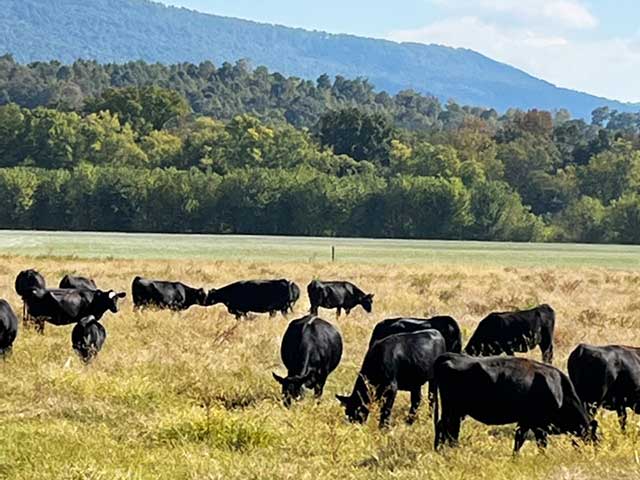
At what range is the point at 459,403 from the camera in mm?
10852

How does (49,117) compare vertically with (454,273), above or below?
above

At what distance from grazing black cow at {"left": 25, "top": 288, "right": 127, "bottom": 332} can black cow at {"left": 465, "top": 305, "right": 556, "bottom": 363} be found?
7247 mm

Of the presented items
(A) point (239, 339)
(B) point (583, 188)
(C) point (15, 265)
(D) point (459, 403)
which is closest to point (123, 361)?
(A) point (239, 339)

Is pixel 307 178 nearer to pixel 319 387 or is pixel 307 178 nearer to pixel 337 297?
pixel 337 297

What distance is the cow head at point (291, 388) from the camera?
535 inches

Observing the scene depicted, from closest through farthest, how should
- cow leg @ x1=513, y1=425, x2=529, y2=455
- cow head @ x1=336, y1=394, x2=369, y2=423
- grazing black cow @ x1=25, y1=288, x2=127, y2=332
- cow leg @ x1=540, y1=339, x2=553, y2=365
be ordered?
cow leg @ x1=513, y1=425, x2=529, y2=455
cow head @ x1=336, y1=394, x2=369, y2=423
cow leg @ x1=540, y1=339, x2=553, y2=365
grazing black cow @ x1=25, y1=288, x2=127, y2=332

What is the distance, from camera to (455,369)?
10.8m

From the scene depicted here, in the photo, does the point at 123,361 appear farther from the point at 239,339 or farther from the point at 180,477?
the point at 180,477

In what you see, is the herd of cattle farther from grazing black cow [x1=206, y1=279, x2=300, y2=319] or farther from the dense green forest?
the dense green forest

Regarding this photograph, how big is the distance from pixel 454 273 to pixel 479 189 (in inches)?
2044

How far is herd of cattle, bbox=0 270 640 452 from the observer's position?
35.5ft

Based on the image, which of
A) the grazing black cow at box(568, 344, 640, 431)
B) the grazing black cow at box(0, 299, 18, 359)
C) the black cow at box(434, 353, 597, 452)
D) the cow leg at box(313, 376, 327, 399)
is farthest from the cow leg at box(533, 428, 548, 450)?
the grazing black cow at box(0, 299, 18, 359)

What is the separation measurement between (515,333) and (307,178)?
246 ft

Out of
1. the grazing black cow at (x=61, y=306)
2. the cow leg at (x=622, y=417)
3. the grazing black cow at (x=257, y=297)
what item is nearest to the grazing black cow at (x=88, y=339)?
the grazing black cow at (x=61, y=306)
